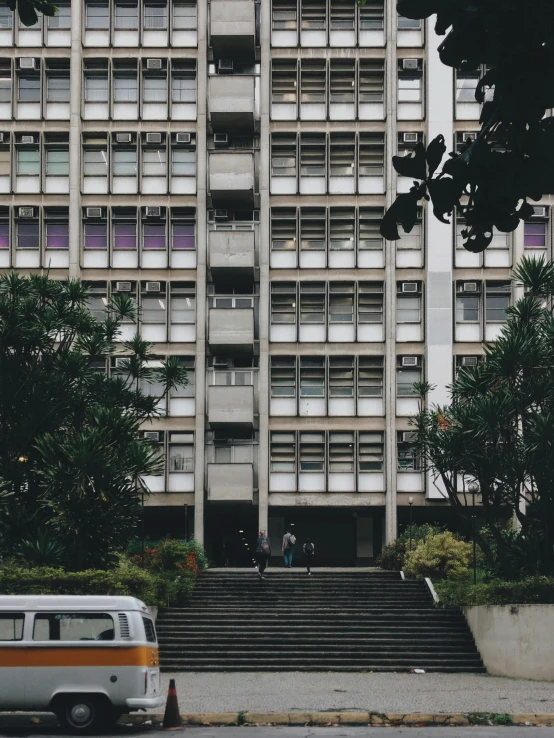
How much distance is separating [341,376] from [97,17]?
52.6 feet

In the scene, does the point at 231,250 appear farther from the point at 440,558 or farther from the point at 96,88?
the point at 440,558

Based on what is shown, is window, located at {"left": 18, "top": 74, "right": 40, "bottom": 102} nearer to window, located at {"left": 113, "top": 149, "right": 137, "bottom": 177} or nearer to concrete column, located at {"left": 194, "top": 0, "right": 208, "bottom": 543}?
window, located at {"left": 113, "top": 149, "right": 137, "bottom": 177}

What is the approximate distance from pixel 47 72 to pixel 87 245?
652 centimetres

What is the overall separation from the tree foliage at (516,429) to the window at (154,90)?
21.1 metres

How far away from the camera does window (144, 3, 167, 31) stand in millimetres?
42938

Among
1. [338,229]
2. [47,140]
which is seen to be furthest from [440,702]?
[47,140]

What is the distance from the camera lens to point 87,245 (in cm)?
4203

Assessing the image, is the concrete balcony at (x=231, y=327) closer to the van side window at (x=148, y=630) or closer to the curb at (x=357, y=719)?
the van side window at (x=148, y=630)

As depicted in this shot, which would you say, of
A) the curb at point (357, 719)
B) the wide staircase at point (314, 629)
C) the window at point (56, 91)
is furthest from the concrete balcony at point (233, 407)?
the curb at point (357, 719)

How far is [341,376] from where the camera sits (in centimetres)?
4156

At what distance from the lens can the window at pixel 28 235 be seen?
42.0 m

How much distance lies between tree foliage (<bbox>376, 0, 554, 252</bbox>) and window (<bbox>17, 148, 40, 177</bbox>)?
125 ft

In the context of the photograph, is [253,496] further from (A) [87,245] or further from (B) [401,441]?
(A) [87,245]

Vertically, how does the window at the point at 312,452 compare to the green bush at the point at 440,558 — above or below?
above
